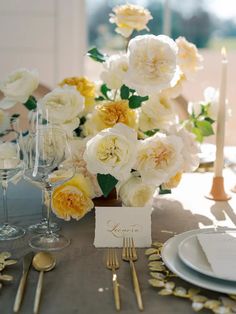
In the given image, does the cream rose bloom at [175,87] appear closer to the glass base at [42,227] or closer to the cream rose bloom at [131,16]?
the cream rose bloom at [131,16]

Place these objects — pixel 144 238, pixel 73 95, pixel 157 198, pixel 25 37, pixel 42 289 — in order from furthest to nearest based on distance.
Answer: pixel 25 37 < pixel 157 198 < pixel 73 95 < pixel 144 238 < pixel 42 289

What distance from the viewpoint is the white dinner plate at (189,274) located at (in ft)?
2.39

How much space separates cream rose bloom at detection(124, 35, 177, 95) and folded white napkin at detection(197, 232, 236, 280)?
1.05ft

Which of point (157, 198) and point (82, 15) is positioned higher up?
point (82, 15)

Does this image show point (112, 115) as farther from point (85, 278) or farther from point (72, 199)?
point (85, 278)

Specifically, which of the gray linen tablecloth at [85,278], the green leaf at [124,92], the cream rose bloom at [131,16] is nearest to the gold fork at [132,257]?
the gray linen tablecloth at [85,278]

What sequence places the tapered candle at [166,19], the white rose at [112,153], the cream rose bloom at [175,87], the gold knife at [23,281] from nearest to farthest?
1. the gold knife at [23,281]
2. the white rose at [112,153]
3. the cream rose bloom at [175,87]
4. the tapered candle at [166,19]

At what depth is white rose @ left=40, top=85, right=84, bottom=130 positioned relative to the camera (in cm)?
105

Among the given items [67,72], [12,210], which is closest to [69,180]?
[12,210]

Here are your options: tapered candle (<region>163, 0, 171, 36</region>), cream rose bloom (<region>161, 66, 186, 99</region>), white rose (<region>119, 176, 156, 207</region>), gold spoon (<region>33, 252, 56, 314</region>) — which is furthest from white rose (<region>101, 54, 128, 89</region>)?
tapered candle (<region>163, 0, 171, 36</region>)

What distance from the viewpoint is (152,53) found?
0.98 m

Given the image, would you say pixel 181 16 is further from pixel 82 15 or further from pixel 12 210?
pixel 12 210

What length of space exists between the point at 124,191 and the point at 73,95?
23cm

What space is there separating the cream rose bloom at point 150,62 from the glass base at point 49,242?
0.34 meters
